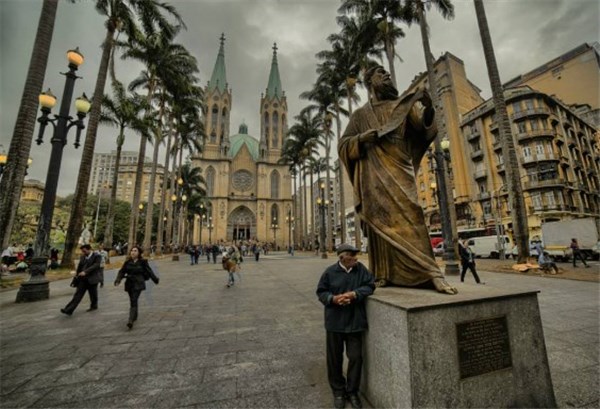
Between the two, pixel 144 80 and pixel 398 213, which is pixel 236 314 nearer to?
pixel 398 213

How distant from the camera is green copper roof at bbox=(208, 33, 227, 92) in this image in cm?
5491


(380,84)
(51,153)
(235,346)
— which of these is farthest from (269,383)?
(51,153)

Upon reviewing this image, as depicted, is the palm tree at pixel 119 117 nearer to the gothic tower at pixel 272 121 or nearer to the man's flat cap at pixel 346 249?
the man's flat cap at pixel 346 249

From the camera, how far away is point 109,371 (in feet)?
9.10

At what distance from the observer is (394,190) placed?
2.53 m

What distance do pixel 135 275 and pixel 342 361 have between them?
14.0 feet

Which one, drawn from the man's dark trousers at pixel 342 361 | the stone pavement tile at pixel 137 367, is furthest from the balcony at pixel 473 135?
the stone pavement tile at pixel 137 367

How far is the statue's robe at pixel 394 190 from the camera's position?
2426 mm

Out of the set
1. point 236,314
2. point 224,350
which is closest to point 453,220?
point 236,314

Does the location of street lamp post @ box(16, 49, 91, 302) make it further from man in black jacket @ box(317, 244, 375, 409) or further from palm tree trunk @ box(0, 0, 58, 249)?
man in black jacket @ box(317, 244, 375, 409)

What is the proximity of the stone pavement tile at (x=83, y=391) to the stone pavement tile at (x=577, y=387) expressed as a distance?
3911 mm

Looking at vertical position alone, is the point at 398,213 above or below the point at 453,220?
below

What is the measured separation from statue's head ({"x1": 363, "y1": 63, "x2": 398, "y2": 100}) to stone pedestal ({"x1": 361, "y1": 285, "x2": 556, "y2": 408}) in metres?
2.23

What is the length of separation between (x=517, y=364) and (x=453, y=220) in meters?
13.4
